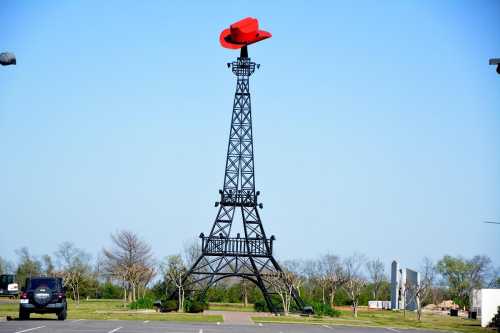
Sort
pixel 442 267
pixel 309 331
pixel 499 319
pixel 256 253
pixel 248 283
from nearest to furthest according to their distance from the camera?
pixel 309 331 < pixel 499 319 < pixel 256 253 < pixel 248 283 < pixel 442 267

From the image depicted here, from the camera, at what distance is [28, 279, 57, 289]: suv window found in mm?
37644

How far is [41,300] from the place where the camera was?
121 feet

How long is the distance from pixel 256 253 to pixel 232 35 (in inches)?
639

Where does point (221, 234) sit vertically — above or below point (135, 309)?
above

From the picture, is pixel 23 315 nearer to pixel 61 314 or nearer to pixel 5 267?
pixel 61 314

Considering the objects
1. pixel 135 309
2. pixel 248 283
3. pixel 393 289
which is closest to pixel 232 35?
pixel 135 309


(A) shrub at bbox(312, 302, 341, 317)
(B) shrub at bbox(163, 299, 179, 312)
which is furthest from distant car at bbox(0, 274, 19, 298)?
(A) shrub at bbox(312, 302, 341, 317)

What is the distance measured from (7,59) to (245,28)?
3414cm

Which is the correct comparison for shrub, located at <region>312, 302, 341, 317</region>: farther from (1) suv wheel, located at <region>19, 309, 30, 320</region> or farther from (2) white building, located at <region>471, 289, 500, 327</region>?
(1) suv wheel, located at <region>19, 309, 30, 320</region>

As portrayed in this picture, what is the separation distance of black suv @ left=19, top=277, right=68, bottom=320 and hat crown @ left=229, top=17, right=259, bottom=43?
26.3 meters

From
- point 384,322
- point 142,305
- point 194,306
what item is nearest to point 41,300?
point 194,306

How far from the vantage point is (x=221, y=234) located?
61.7 meters

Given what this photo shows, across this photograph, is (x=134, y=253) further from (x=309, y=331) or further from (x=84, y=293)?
(x=309, y=331)

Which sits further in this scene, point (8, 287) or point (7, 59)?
point (8, 287)
